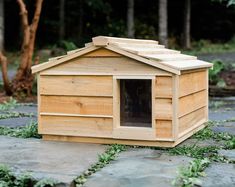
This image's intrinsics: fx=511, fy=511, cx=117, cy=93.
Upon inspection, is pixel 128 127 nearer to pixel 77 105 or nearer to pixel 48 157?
pixel 77 105

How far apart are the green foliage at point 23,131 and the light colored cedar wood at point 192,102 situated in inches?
53.2

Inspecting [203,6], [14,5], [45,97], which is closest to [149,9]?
[203,6]

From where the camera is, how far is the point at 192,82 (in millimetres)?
4625

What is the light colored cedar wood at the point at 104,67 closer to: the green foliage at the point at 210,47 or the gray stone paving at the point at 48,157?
the gray stone paving at the point at 48,157

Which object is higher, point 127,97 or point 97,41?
point 97,41

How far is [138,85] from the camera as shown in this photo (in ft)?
14.2

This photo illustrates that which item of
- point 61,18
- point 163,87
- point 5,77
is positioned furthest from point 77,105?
point 61,18

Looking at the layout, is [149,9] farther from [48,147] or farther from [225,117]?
[48,147]

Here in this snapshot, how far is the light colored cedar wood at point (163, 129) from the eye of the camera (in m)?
Result: 4.07

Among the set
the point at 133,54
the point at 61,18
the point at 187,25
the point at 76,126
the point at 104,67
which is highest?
the point at 61,18

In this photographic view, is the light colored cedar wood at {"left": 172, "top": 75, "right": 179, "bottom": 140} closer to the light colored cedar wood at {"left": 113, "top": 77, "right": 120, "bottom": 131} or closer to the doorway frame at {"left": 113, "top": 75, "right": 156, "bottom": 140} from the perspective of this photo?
the doorway frame at {"left": 113, "top": 75, "right": 156, "bottom": 140}

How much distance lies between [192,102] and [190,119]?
6.4 inches

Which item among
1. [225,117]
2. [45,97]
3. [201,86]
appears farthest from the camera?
[225,117]

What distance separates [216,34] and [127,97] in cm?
1747
